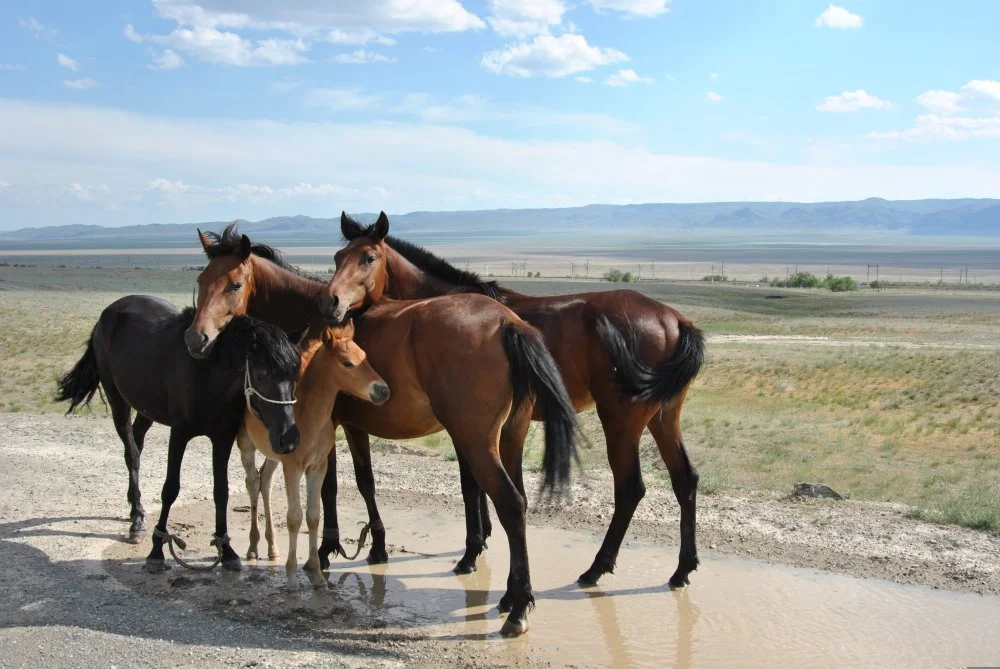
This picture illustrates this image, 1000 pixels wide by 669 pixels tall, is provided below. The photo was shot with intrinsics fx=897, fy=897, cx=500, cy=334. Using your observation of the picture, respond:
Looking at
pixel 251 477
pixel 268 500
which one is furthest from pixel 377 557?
pixel 251 477

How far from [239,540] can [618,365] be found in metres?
3.67

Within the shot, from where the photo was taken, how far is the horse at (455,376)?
591cm

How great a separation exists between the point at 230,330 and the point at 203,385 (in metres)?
0.62

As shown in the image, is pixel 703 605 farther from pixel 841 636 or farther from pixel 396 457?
pixel 396 457

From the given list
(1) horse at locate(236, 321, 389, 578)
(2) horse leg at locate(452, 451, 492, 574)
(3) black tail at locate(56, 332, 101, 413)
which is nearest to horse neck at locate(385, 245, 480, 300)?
(1) horse at locate(236, 321, 389, 578)

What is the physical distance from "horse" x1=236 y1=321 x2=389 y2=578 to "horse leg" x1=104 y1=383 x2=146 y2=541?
177 centimetres

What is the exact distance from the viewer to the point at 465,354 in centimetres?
595

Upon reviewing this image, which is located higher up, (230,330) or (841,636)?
(230,330)

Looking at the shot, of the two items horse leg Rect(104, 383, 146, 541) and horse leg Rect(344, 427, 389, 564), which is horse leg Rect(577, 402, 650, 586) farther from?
horse leg Rect(104, 383, 146, 541)

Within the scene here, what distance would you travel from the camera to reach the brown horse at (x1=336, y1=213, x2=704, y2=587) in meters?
6.65

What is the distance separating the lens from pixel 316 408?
21.1 feet

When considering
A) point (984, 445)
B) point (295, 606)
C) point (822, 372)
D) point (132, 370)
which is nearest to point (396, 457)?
point (132, 370)

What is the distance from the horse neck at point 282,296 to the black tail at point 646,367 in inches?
90.1

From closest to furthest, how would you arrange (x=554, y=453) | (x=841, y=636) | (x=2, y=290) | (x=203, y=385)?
1. (x=841, y=636)
2. (x=554, y=453)
3. (x=203, y=385)
4. (x=2, y=290)
